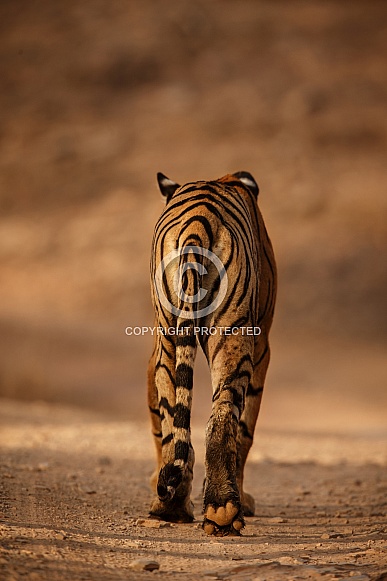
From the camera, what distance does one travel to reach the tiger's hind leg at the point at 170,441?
19.0 ft

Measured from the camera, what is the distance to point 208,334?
6.33 metres

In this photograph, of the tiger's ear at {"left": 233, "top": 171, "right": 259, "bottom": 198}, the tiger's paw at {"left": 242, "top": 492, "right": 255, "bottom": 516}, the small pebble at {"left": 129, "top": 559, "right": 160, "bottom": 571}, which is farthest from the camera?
the tiger's ear at {"left": 233, "top": 171, "right": 259, "bottom": 198}

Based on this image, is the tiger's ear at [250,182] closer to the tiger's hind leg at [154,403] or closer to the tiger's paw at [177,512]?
the tiger's hind leg at [154,403]

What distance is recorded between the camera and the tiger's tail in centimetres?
577

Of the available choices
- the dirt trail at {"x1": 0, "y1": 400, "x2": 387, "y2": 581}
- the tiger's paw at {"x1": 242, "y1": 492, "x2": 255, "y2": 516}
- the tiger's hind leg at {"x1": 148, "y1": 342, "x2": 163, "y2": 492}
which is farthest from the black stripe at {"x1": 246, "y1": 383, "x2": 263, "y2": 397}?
the dirt trail at {"x1": 0, "y1": 400, "x2": 387, "y2": 581}

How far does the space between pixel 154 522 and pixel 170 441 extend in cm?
60

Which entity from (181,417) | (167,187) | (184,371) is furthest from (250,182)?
(181,417)

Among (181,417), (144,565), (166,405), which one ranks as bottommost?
(144,565)

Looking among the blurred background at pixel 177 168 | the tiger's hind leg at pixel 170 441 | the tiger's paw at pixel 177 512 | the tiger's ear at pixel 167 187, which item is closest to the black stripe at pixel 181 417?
the tiger's hind leg at pixel 170 441

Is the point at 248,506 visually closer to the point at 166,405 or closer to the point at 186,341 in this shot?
the point at 166,405

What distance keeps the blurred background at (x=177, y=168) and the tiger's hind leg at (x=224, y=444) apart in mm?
14595

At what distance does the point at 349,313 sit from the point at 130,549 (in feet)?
91.6

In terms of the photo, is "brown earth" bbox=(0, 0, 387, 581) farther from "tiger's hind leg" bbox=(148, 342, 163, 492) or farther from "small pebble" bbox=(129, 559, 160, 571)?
"tiger's hind leg" bbox=(148, 342, 163, 492)

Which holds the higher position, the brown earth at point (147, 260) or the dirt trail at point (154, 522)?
the brown earth at point (147, 260)
